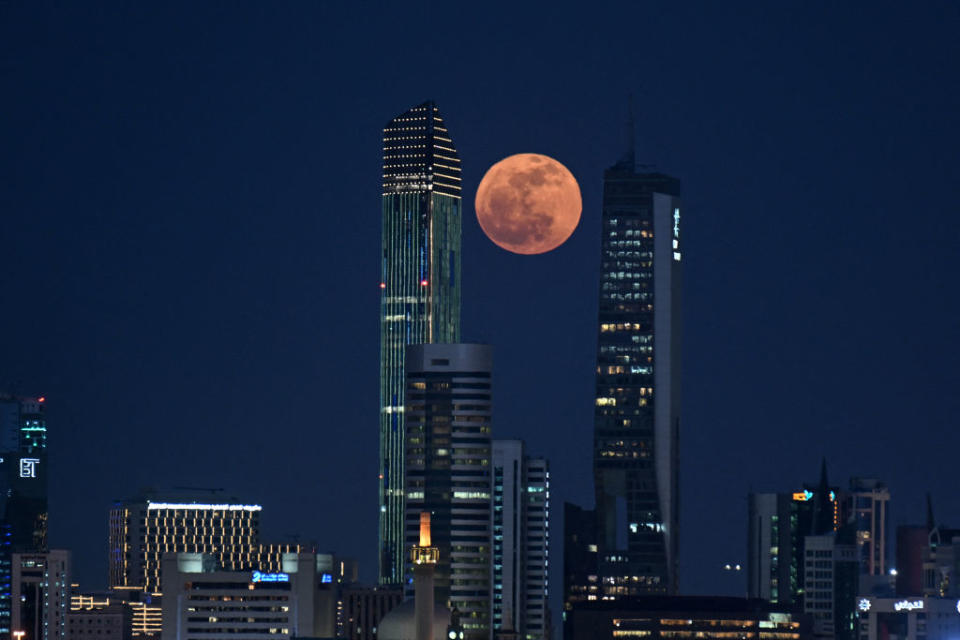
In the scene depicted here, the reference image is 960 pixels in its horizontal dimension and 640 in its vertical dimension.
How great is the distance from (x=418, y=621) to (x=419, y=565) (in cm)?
405

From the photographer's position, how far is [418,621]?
196 meters

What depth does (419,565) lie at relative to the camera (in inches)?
7736
